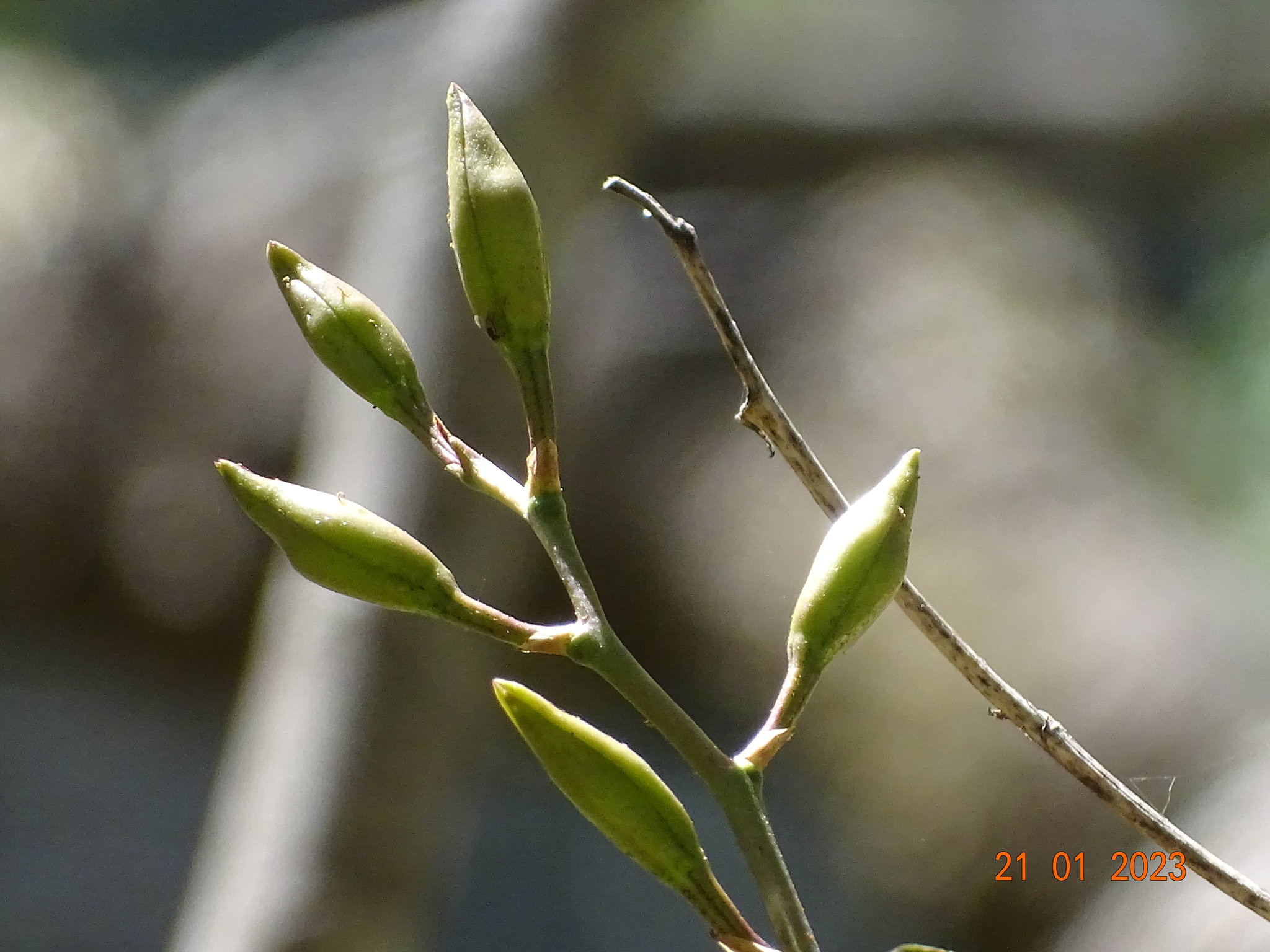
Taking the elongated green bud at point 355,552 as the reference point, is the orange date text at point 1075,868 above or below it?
below

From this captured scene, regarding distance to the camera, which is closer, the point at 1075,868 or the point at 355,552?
the point at 355,552

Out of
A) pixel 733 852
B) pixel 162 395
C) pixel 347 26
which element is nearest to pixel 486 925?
pixel 733 852

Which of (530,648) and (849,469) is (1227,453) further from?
(530,648)

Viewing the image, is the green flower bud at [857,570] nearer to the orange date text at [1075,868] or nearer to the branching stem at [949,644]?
the branching stem at [949,644]

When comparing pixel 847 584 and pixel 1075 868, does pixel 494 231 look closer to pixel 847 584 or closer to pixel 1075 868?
pixel 847 584

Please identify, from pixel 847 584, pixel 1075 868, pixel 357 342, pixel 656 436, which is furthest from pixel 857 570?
pixel 656 436

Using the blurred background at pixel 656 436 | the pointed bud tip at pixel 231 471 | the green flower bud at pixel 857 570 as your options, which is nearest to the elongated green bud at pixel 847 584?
the green flower bud at pixel 857 570

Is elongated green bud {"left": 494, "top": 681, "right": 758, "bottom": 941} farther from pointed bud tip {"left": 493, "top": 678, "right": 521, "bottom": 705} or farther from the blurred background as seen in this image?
the blurred background
